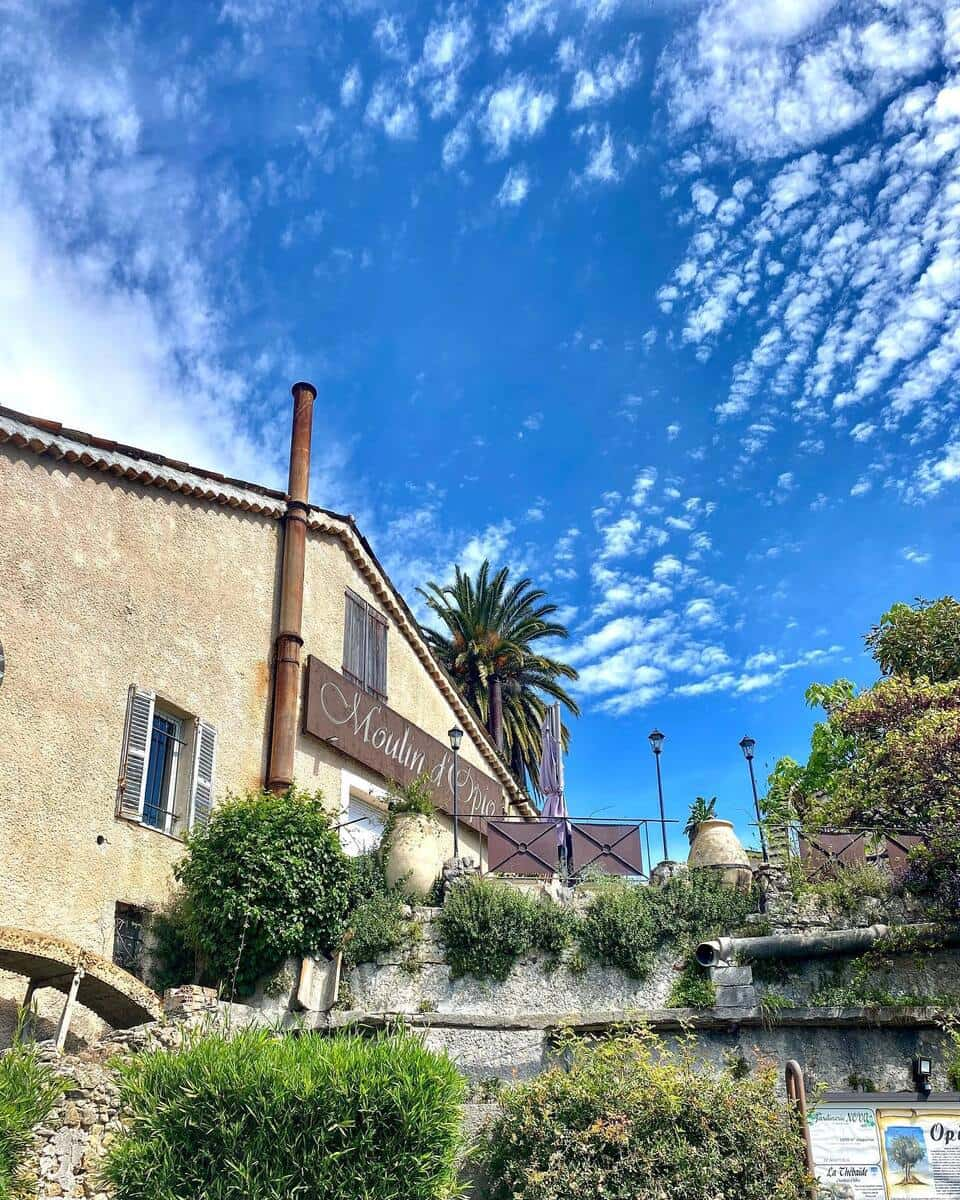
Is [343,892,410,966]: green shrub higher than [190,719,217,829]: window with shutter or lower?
lower

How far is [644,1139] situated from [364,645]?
36.4ft

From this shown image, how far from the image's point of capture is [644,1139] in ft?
33.7

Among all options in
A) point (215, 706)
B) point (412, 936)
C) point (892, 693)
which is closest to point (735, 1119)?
point (412, 936)

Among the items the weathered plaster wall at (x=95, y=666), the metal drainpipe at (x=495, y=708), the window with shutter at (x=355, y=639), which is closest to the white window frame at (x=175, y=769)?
the weathered plaster wall at (x=95, y=666)

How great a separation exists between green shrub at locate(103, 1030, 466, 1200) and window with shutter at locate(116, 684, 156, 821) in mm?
4639

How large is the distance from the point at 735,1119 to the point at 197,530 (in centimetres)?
1081

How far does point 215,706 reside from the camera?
15.6 m

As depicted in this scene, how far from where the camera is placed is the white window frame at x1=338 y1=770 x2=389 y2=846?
17.8 m

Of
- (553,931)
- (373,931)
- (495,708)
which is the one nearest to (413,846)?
(373,931)

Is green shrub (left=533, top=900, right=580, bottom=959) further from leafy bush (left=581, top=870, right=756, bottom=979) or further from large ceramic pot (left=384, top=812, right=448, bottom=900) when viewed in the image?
large ceramic pot (left=384, top=812, right=448, bottom=900)

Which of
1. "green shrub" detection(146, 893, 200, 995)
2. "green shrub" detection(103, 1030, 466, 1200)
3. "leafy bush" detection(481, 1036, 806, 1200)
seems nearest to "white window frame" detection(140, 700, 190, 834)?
"green shrub" detection(146, 893, 200, 995)

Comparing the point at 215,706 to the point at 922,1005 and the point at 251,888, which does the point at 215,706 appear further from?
the point at 922,1005

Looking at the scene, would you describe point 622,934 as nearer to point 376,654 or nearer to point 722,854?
point 722,854

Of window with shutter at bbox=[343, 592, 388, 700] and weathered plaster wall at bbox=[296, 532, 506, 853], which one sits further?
window with shutter at bbox=[343, 592, 388, 700]
